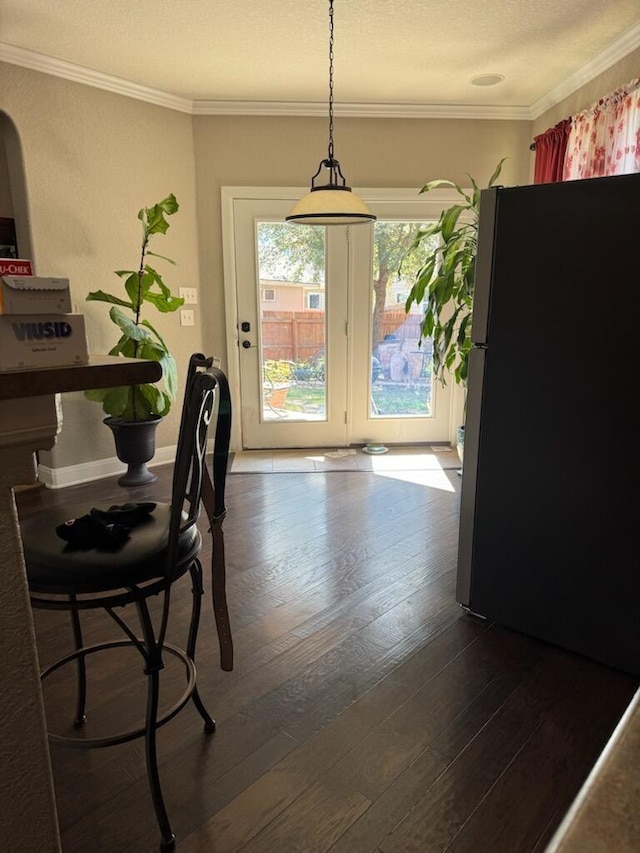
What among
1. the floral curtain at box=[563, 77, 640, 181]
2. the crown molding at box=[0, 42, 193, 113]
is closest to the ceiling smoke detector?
the floral curtain at box=[563, 77, 640, 181]

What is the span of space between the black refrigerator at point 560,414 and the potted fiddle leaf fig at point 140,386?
2.23 meters

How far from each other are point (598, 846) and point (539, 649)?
76.0 inches

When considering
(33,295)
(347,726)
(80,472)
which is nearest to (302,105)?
(80,472)

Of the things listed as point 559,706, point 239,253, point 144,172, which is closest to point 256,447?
point 239,253

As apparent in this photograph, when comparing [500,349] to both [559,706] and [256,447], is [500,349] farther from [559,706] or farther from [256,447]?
[256,447]

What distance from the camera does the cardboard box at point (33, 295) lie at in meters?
0.85

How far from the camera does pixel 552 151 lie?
384 centimetres

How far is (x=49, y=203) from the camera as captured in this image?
355 cm

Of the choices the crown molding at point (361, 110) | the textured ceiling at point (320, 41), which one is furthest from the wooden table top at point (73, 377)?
the crown molding at point (361, 110)

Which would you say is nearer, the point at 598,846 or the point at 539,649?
the point at 598,846

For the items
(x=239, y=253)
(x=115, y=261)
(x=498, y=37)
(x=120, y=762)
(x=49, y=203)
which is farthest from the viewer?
(x=239, y=253)

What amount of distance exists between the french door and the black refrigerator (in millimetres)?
2574

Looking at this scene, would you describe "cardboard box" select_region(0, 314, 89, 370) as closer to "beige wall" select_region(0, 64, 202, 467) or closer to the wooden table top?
the wooden table top

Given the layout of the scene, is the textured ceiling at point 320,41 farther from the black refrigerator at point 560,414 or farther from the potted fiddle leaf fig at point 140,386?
the black refrigerator at point 560,414
